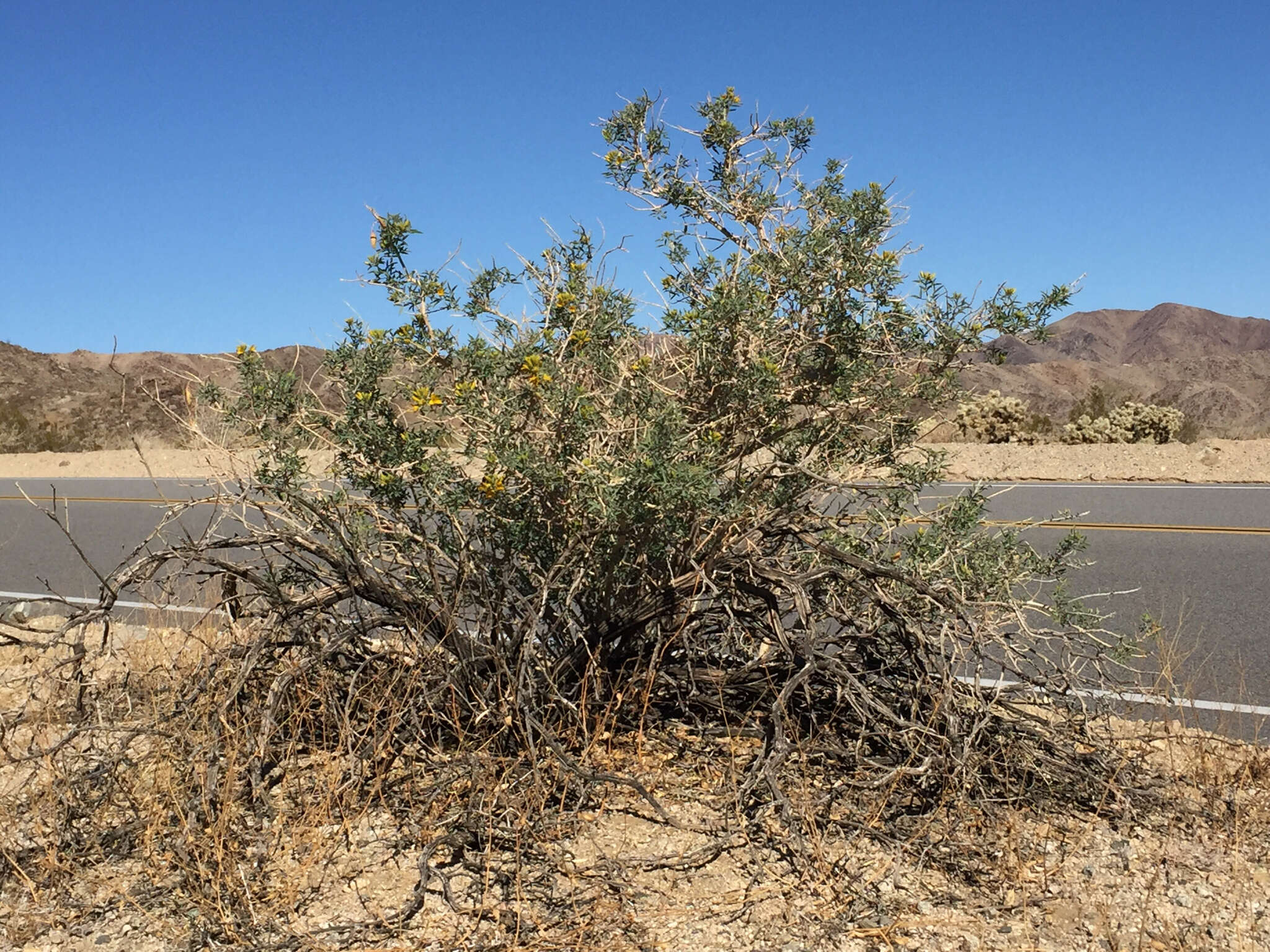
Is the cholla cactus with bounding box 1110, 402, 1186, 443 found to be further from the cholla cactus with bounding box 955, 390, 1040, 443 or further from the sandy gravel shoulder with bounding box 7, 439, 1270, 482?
the sandy gravel shoulder with bounding box 7, 439, 1270, 482

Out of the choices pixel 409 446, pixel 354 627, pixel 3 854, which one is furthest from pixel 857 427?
pixel 3 854

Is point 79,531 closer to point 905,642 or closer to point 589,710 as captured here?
point 589,710

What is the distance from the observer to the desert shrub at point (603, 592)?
374cm

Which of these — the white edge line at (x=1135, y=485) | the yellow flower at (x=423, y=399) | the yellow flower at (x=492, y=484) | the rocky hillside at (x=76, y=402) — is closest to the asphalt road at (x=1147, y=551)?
the white edge line at (x=1135, y=485)

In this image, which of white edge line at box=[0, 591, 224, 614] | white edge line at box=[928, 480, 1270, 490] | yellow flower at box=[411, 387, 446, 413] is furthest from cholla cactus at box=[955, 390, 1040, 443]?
yellow flower at box=[411, 387, 446, 413]

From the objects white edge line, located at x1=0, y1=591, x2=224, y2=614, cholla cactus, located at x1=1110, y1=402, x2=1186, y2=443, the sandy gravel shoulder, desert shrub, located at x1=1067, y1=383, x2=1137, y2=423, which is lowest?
white edge line, located at x1=0, y1=591, x2=224, y2=614

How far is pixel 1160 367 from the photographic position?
212 feet

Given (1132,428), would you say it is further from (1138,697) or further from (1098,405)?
(1138,697)

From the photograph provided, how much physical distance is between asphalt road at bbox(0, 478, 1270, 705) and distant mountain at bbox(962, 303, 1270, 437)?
2.25 m

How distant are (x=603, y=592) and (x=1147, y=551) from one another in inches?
267

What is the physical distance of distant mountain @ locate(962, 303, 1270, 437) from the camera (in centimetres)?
4656

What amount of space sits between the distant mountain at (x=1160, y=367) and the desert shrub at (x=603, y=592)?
769 mm

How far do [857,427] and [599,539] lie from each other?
1177 millimetres

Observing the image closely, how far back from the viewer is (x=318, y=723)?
4434 mm
